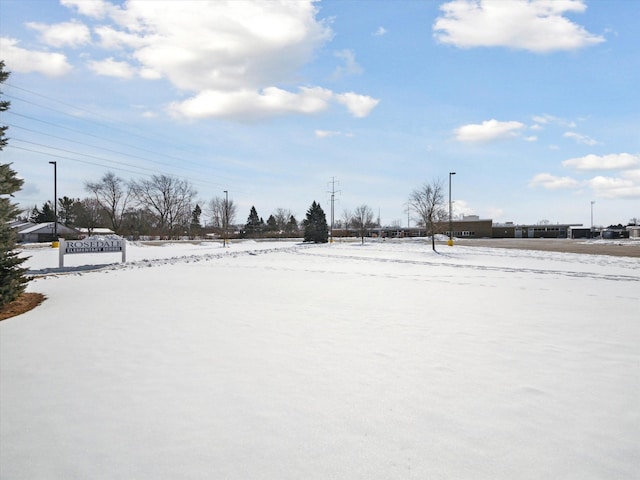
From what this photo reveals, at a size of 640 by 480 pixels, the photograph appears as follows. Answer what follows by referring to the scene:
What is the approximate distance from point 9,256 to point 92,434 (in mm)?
A: 9092

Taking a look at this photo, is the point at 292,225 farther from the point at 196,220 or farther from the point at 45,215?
the point at 45,215

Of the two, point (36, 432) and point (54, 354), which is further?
point (54, 354)

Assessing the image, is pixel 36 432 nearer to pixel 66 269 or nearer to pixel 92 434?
pixel 92 434

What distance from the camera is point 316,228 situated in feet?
192

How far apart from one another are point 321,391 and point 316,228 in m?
53.9

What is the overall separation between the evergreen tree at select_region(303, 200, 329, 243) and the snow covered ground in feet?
157

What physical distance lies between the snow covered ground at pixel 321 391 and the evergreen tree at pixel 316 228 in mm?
47955

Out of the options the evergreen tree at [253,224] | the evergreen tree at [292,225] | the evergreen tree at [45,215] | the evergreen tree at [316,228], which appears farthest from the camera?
the evergreen tree at [292,225]

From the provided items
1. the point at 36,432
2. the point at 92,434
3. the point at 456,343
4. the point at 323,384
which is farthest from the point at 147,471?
the point at 456,343

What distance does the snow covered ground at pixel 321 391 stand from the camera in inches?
134

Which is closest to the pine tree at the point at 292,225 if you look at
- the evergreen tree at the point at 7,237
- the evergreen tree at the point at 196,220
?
the evergreen tree at the point at 196,220

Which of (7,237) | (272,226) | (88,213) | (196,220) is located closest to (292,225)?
(272,226)

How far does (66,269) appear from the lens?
19109 millimetres

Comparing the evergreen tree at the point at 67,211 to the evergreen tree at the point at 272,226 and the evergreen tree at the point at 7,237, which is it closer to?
the evergreen tree at the point at 272,226
